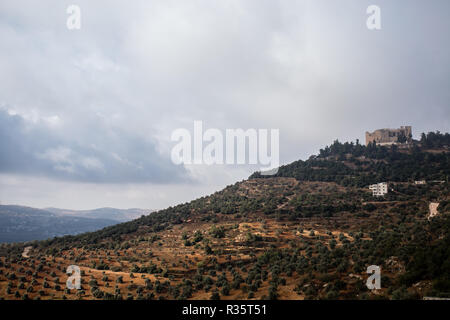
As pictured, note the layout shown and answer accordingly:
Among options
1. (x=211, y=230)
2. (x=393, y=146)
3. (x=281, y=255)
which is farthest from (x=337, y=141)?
(x=281, y=255)

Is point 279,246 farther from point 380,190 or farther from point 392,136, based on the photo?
point 392,136

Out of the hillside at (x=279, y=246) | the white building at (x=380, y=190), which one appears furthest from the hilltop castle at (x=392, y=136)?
the white building at (x=380, y=190)

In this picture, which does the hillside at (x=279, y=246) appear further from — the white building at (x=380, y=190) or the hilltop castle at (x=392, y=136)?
the hilltop castle at (x=392, y=136)

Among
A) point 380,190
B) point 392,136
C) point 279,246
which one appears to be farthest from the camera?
point 392,136

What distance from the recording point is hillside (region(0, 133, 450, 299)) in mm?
26609

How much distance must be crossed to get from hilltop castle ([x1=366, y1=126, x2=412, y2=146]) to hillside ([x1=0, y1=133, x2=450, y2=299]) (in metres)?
15.2

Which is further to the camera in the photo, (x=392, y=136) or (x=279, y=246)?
(x=392, y=136)

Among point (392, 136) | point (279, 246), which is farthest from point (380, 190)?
point (392, 136)

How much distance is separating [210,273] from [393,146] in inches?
3336

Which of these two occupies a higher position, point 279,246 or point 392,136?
point 392,136

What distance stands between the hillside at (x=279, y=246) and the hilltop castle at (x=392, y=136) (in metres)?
15.2

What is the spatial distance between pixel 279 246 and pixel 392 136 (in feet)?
279

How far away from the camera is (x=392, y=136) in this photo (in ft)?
362

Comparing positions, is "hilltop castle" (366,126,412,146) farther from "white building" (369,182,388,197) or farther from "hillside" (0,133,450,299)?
"white building" (369,182,388,197)
